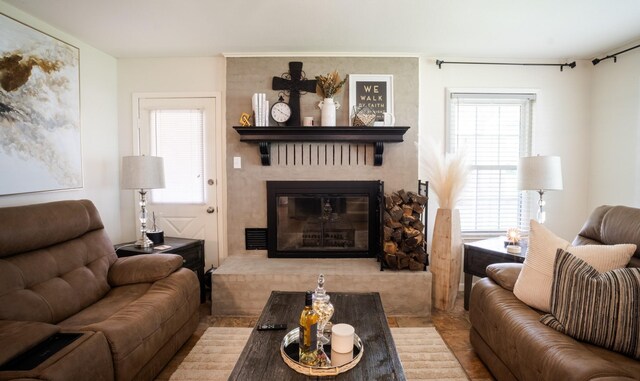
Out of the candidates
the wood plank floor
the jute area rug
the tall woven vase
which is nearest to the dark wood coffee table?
the jute area rug

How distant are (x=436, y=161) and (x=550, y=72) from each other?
1.69 m

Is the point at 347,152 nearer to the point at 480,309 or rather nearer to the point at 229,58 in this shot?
the point at 229,58

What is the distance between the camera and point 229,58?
3350 millimetres

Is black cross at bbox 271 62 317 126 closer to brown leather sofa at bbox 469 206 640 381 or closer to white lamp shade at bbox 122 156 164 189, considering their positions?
white lamp shade at bbox 122 156 164 189

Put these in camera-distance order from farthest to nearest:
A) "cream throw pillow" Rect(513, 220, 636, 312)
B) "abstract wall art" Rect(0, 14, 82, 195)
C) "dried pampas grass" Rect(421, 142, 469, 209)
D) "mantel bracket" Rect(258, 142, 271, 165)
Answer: "mantel bracket" Rect(258, 142, 271, 165) → "dried pampas grass" Rect(421, 142, 469, 209) → "abstract wall art" Rect(0, 14, 82, 195) → "cream throw pillow" Rect(513, 220, 636, 312)

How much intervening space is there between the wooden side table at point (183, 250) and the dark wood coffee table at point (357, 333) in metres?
1.24

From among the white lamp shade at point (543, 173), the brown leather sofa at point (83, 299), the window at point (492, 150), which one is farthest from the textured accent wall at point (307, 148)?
the brown leather sofa at point (83, 299)

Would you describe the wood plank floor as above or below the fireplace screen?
below

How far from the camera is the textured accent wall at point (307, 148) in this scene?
3.34 m

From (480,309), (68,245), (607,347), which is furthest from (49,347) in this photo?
(607,347)

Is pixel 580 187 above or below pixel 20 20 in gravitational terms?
below

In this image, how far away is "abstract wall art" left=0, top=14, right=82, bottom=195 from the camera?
91.0 inches

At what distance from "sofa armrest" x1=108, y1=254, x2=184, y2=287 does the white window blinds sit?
114 cm

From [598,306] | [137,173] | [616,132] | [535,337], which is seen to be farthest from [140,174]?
[616,132]
